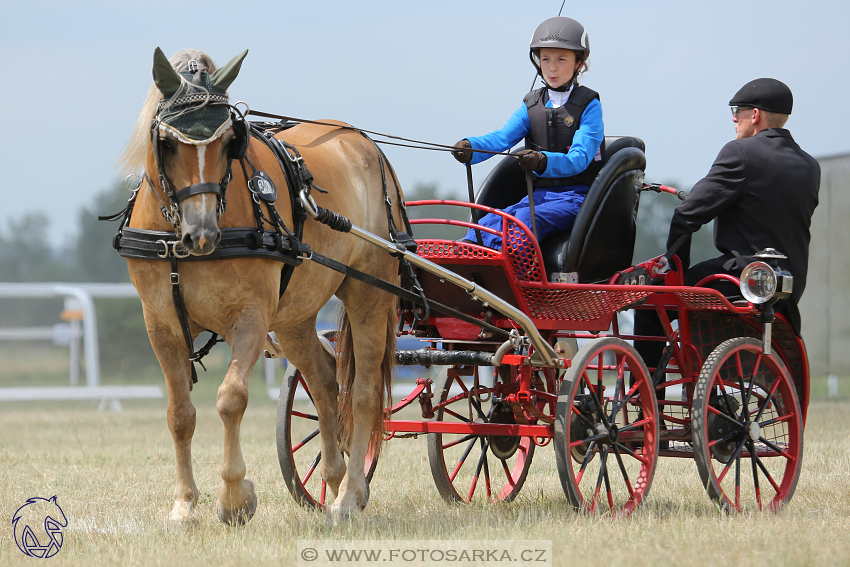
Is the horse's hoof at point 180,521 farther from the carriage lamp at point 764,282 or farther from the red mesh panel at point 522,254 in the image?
the carriage lamp at point 764,282

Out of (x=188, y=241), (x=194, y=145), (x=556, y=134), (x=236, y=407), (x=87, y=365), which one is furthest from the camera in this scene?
(x=87, y=365)

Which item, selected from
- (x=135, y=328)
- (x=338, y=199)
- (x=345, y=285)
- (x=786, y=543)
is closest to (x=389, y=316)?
(x=345, y=285)

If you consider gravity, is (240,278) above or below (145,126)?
below

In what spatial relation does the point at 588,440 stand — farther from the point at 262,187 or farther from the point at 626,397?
the point at 262,187

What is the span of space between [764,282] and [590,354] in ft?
3.43

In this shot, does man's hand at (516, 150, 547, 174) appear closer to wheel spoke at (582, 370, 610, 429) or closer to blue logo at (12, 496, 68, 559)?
wheel spoke at (582, 370, 610, 429)

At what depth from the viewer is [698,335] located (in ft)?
18.0

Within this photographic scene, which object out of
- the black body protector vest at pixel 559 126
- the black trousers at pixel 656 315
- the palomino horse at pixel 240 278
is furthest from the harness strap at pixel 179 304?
the black trousers at pixel 656 315

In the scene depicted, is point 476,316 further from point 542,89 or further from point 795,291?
point 795,291

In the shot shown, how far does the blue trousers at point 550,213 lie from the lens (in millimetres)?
4927

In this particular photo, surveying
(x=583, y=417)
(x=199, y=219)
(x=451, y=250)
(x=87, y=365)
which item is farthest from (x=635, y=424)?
(x=87, y=365)

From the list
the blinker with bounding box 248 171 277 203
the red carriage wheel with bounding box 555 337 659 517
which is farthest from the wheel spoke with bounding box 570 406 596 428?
the blinker with bounding box 248 171 277 203

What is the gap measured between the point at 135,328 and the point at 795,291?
1637 cm

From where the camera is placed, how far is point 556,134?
17.1 feet
